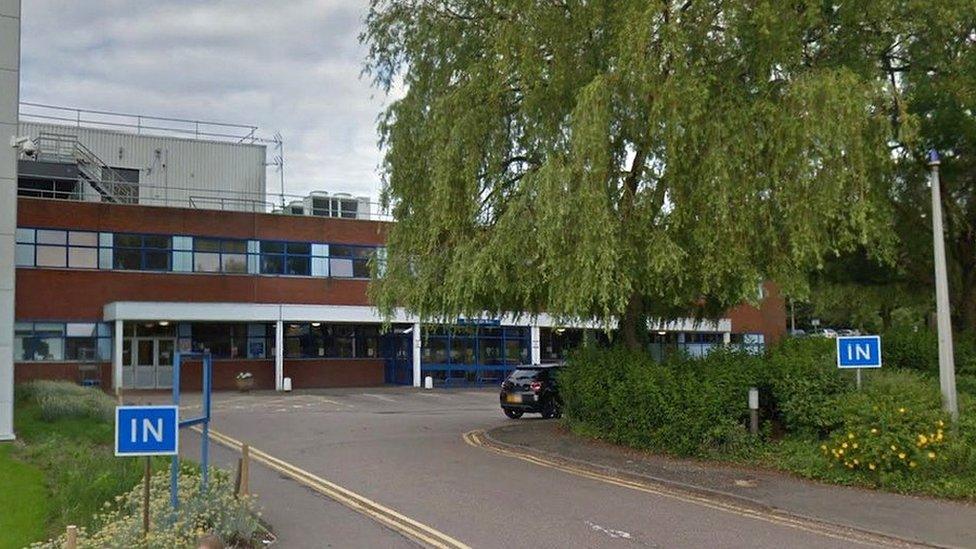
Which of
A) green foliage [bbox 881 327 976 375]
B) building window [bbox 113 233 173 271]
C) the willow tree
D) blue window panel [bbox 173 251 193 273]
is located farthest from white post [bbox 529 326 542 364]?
the willow tree

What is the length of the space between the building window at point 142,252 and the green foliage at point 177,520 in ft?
101

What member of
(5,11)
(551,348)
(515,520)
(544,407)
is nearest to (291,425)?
(544,407)

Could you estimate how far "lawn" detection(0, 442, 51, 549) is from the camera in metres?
9.84

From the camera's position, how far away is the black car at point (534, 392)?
24469mm

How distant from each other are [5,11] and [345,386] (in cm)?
2690

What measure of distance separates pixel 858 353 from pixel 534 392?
37.5 ft

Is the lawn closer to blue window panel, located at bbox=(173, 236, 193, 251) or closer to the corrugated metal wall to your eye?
blue window panel, located at bbox=(173, 236, 193, 251)

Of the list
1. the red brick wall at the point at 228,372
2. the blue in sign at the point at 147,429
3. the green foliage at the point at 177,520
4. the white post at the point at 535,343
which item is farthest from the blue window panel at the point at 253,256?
the blue in sign at the point at 147,429

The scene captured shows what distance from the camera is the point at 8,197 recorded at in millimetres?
18562

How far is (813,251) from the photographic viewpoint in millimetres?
14180

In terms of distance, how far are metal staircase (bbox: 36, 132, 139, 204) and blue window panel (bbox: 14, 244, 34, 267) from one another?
4.68 meters

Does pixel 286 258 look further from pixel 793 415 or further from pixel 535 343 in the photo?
pixel 793 415

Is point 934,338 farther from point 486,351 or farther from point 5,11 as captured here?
point 486,351

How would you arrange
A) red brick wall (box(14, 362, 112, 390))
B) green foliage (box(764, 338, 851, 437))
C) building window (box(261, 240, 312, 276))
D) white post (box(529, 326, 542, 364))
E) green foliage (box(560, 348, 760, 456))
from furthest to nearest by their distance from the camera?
white post (box(529, 326, 542, 364)), building window (box(261, 240, 312, 276)), red brick wall (box(14, 362, 112, 390)), green foliage (box(560, 348, 760, 456)), green foliage (box(764, 338, 851, 437))
